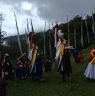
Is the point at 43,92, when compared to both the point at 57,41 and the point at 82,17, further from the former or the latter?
the point at 82,17

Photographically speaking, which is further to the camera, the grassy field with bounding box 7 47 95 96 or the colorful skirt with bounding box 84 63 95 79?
the colorful skirt with bounding box 84 63 95 79

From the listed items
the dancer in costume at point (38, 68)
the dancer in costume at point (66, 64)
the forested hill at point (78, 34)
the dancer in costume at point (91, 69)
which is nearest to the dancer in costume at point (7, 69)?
the dancer in costume at point (38, 68)

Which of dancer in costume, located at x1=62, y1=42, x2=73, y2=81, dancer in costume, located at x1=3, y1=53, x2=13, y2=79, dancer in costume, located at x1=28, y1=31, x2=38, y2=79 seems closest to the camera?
dancer in costume, located at x1=62, y1=42, x2=73, y2=81

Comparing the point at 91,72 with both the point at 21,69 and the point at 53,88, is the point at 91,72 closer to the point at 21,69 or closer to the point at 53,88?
the point at 53,88

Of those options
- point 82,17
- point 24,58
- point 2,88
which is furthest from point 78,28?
point 2,88

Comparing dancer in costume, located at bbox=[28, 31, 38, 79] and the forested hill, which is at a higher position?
the forested hill

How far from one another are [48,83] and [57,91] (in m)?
3.43

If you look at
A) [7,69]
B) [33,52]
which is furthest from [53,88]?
Result: [7,69]

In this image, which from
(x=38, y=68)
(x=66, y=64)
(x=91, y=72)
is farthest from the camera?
(x=38, y=68)

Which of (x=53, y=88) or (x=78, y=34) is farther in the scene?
(x=78, y=34)

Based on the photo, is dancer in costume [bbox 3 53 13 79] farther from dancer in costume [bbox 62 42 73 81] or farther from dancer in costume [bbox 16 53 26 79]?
dancer in costume [bbox 62 42 73 81]

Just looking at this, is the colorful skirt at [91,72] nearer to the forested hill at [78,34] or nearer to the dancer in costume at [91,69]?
the dancer in costume at [91,69]

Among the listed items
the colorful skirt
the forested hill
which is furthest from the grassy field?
the forested hill

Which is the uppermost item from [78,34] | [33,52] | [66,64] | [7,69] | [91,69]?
[78,34]
